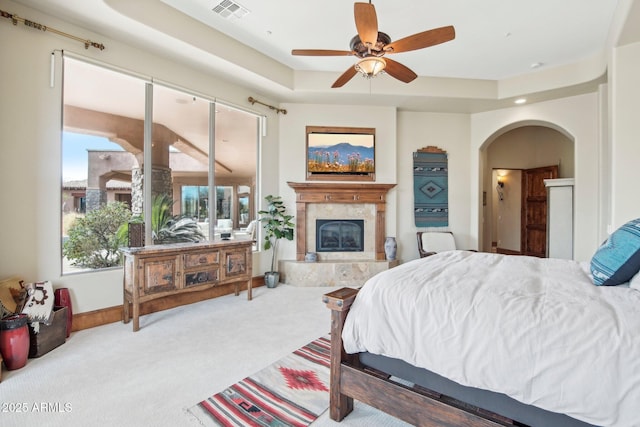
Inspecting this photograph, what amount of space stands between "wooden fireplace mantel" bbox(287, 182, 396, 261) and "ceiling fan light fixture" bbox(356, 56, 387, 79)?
2405 millimetres

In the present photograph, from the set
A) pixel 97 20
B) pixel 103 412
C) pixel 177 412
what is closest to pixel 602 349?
pixel 177 412

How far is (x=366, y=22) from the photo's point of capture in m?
2.32

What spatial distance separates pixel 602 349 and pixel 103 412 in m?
2.46

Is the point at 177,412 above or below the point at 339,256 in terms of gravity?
below

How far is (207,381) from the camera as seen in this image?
216 cm

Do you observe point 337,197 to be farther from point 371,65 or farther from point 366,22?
point 366,22

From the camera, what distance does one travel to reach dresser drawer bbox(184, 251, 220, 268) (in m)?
3.43

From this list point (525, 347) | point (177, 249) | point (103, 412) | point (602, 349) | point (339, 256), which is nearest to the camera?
point (602, 349)

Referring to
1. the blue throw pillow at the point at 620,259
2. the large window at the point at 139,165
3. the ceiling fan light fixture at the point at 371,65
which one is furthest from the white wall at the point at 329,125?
the blue throw pillow at the point at 620,259

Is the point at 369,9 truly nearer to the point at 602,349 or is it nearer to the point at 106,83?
the point at 602,349

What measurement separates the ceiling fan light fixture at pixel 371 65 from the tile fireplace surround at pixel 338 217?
7.89ft

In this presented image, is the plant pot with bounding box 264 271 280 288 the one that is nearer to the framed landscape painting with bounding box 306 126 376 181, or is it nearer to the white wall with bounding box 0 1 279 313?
the framed landscape painting with bounding box 306 126 376 181

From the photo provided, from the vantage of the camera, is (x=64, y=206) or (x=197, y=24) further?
(x=197, y=24)

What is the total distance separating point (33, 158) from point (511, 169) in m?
8.51
